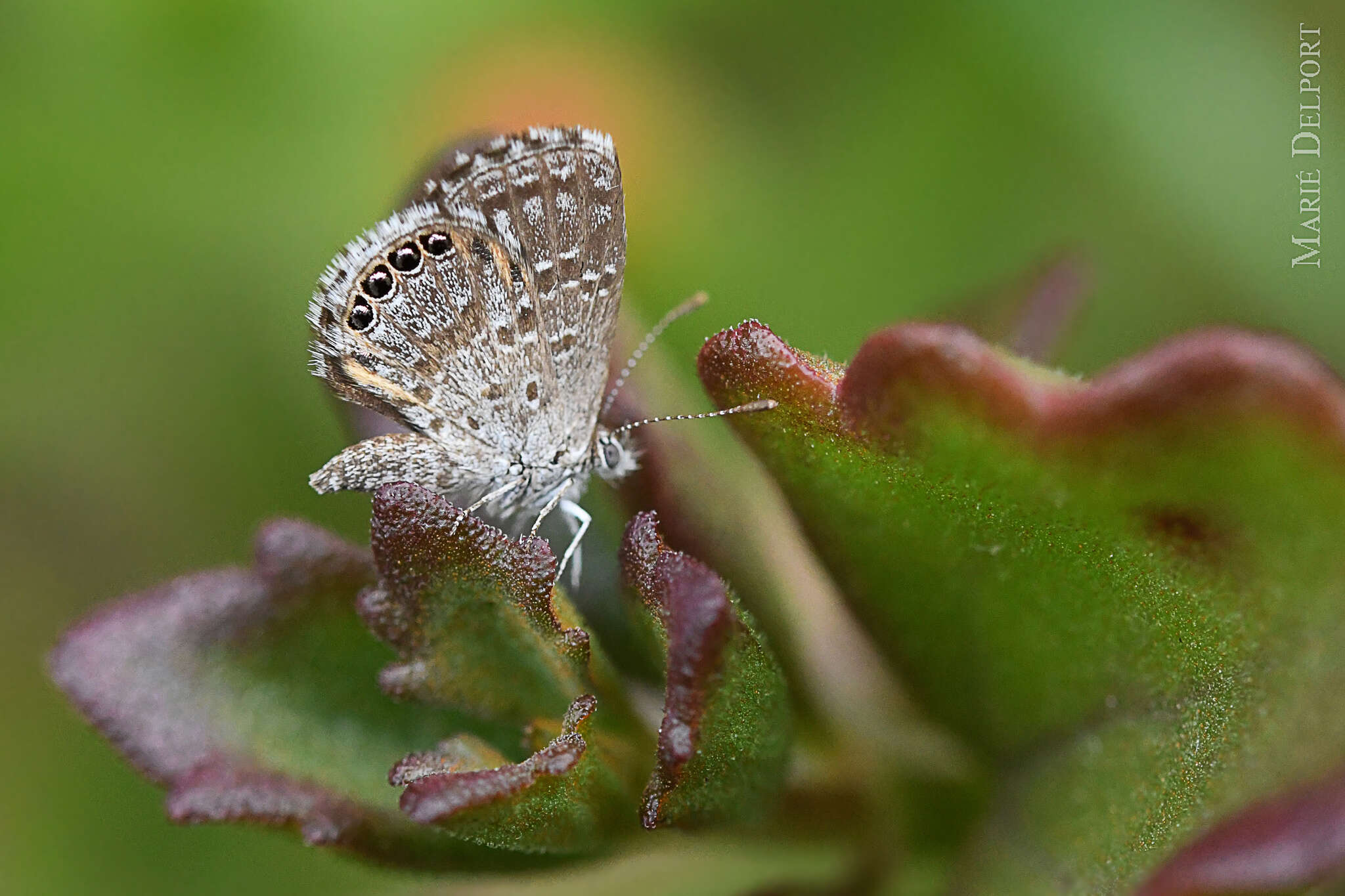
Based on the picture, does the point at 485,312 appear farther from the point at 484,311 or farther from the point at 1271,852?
the point at 1271,852

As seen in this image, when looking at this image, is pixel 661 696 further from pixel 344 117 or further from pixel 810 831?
pixel 344 117

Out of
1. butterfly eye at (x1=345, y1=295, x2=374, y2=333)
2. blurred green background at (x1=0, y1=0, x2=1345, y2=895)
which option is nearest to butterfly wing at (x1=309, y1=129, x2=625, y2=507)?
butterfly eye at (x1=345, y1=295, x2=374, y2=333)

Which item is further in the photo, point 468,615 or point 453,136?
point 453,136

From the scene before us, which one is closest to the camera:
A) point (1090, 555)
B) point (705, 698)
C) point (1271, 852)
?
point (1271, 852)

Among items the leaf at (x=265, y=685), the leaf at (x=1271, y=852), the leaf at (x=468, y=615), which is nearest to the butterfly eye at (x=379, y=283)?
the leaf at (x=265, y=685)

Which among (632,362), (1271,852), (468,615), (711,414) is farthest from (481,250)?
(1271,852)

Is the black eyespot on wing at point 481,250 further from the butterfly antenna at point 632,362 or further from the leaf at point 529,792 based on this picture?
the leaf at point 529,792

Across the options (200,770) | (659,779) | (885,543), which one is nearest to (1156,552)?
(885,543)
